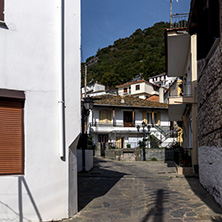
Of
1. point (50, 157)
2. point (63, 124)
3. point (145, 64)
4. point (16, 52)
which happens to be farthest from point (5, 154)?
point (145, 64)

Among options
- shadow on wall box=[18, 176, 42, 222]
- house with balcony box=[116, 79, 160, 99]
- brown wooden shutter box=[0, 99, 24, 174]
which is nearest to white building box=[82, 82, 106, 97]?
house with balcony box=[116, 79, 160, 99]

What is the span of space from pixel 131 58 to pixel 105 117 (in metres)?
47.4

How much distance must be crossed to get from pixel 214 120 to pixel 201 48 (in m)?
2.52

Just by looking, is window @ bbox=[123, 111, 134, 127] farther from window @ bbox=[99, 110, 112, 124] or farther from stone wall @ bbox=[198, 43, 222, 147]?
stone wall @ bbox=[198, 43, 222, 147]

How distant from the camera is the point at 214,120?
7758 millimetres

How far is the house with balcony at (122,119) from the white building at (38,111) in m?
28.0

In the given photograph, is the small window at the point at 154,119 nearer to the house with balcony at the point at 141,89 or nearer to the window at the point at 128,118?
the window at the point at 128,118

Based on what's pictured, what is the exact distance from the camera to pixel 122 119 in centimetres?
3703

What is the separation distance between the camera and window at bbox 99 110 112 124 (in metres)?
35.8

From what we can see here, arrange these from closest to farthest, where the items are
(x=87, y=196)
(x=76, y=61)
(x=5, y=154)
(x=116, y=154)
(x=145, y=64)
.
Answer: (x=5, y=154) → (x=76, y=61) → (x=87, y=196) → (x=116, y=154) → (x=145, y=64)

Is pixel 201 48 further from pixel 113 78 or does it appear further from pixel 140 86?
pixel 113 78

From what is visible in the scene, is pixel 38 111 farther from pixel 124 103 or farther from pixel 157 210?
pixel 124 103

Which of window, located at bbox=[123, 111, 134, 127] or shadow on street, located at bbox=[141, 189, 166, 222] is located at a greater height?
window, located at bbox=[123, 111, 134, 127]

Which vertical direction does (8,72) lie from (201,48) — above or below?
below
